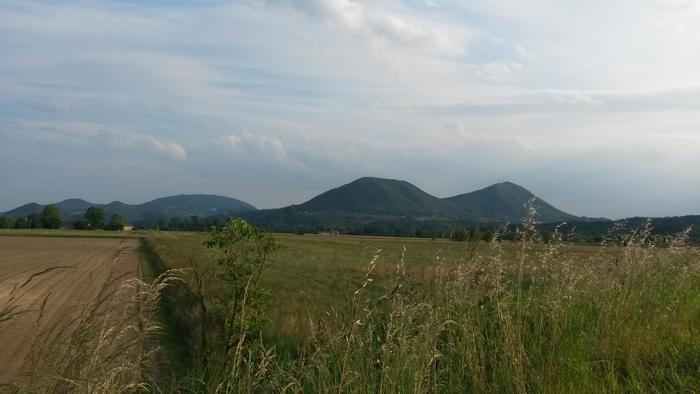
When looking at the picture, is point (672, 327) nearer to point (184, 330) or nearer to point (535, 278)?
point (535, 278)

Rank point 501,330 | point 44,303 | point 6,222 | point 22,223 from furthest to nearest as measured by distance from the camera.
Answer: point 22,223, point 6,222, point 501,330, point 44,303

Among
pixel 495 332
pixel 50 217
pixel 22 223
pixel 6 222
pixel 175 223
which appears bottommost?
pixel 495 332

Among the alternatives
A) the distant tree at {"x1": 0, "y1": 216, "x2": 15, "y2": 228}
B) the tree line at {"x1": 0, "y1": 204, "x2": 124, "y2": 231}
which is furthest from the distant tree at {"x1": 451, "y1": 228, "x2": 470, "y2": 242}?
the distant tree at {"x1": 0, "y1": 216, "x2": 15, "y2": 228}

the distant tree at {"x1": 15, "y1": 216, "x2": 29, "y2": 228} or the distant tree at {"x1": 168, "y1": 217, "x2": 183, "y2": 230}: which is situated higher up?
the distant tree at {"x1": 15, "y1": 216, "x2": 29, "y2": 228}

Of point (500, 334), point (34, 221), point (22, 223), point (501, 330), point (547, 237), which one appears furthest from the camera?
point (34, 221)

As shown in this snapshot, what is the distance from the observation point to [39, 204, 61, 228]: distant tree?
175 metres

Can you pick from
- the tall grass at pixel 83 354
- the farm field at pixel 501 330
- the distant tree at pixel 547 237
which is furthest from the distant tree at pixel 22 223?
the tall grass at pixel 83 354

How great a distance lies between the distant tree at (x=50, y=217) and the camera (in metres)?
175

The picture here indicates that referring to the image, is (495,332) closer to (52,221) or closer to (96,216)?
(96,216)

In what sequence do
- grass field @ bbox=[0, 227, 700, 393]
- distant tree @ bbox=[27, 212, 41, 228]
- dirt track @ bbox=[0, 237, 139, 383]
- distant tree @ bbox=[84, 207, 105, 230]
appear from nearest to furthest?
dirt track @ bbox=[0, 237, 139, 383]
grass field @ bbox=[0, 227, 700, 393]
distant tree @ bbox=[84, 207, 105, 230]
distant tree @ bbox=[27, 212, 41, 228]

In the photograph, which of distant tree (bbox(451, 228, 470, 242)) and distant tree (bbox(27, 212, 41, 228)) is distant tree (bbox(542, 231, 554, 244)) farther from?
distant tree (bbox(27, 212, 41, 228))

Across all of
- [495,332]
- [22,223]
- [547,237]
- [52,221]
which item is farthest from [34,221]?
[495,332]

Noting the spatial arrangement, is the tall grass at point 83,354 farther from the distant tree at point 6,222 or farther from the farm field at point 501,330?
the distant tree at point 6,222

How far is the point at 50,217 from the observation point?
176m
